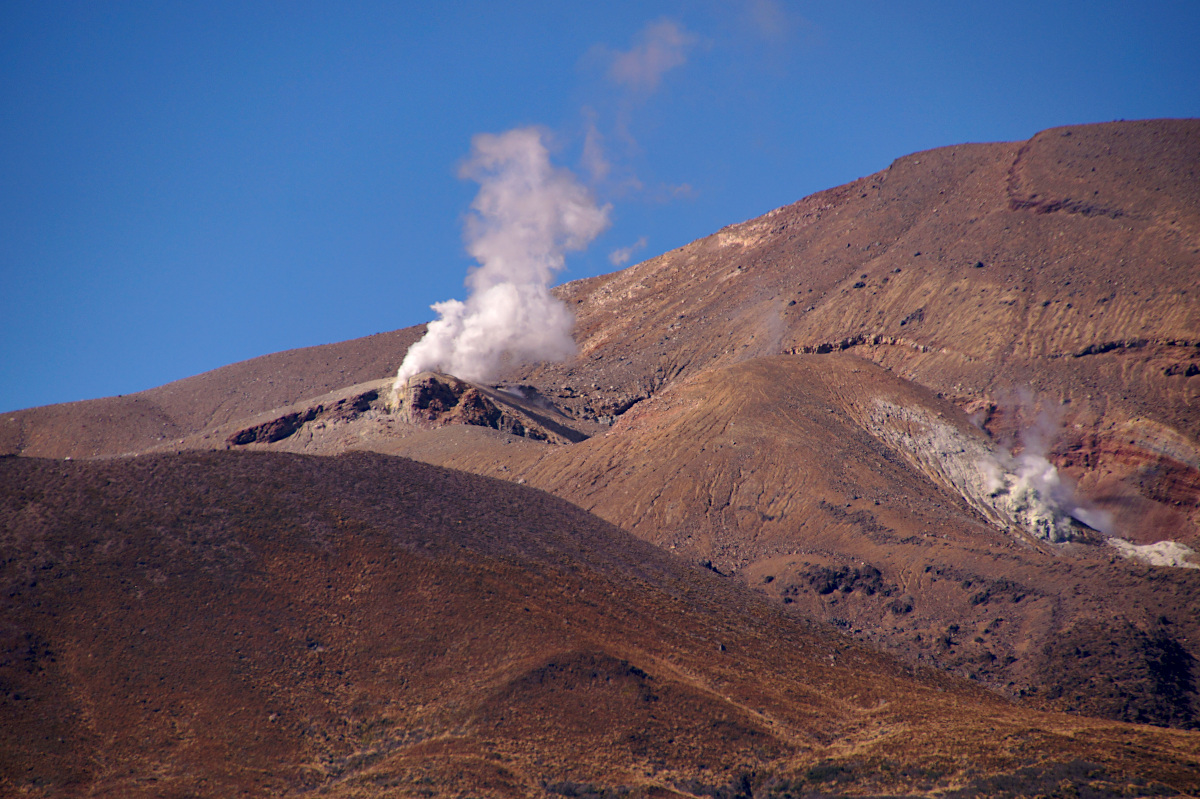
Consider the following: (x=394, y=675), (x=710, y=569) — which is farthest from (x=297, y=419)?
(x=394, y=675)

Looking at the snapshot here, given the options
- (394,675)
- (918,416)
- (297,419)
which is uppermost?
(297,419)

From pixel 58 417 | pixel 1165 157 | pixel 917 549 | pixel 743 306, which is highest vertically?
pixel 1165 157

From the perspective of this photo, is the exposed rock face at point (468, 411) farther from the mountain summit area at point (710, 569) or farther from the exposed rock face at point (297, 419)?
the exposed rock face at point (297, 419)

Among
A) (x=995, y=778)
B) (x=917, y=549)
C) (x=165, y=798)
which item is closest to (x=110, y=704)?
(x=165, y=798)

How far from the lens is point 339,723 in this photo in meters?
27.5

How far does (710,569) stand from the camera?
155 feet

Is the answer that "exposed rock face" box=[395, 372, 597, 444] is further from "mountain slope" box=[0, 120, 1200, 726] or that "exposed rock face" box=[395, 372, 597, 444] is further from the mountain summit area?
"mountain slope" box=[0, 120, 1200, 726]

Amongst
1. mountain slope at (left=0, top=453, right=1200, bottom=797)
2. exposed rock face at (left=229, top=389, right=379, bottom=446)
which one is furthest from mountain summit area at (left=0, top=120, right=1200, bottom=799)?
exposed rock face at (left=229, top=389, right=379, bottom=446)

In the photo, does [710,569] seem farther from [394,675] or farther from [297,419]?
[297,419]

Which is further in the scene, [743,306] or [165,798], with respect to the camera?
[743,306]

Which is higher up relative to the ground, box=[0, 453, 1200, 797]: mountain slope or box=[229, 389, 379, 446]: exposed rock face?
box=[229, 389, 379, 446]: exposed rock face

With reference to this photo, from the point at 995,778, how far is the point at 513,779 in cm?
1294

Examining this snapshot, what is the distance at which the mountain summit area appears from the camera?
86.7 ft

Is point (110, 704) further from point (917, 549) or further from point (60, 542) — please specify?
point (917, 549)
